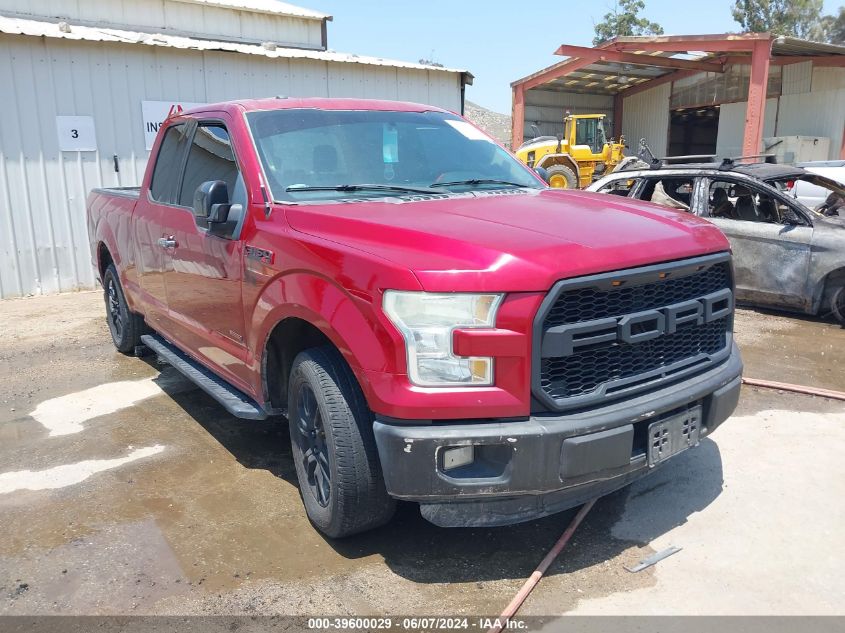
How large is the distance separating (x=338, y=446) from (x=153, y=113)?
27.4 feet

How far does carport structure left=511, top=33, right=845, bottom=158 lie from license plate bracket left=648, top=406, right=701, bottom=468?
16.7 meters

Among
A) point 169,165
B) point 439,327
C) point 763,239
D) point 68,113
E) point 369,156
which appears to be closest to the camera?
point 439,327

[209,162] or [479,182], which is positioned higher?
[209,162]

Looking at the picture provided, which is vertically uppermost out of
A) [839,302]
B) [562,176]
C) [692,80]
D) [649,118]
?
[692,80]

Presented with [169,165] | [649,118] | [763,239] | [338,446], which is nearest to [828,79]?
[649,118]

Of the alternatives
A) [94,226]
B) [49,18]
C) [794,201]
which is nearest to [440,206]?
[94,226]

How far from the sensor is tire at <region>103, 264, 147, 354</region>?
6.07 meters

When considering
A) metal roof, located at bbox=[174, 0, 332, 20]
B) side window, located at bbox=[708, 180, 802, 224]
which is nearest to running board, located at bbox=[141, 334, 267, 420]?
side window, located at bbox=[708, 180, 802, 224]

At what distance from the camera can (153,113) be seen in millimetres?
9750

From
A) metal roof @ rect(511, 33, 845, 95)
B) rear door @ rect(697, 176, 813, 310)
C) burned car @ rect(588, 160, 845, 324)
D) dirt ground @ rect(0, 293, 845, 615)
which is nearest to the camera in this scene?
dirt ground @ rect(0, 293, 845, 615)

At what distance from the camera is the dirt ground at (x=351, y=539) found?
2.85m

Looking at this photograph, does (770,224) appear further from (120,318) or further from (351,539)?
(120,318)

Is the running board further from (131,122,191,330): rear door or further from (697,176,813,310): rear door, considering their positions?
(697,176,813,310): rear door

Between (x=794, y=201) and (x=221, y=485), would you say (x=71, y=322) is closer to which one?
Result: (x=221, y=485)
